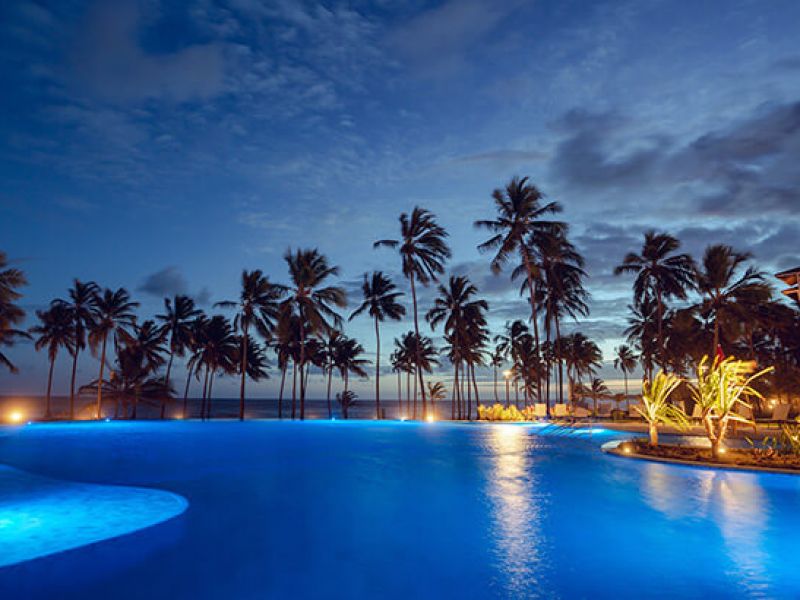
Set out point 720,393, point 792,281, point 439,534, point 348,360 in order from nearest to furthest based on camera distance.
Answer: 1. point 439,534
2. point 792,281
3. point 720,393
4. point 348,360

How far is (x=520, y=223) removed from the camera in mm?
30562

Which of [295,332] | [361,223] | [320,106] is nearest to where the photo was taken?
[320,106]

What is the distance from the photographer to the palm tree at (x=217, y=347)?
40.5 metres

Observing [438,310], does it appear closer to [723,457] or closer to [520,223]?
[520,223]

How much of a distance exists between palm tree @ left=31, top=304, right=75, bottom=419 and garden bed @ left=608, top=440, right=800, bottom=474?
35433 millimetres

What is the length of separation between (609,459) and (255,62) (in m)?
14.4

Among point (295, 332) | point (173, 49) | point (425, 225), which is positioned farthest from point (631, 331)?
point (173, 49)

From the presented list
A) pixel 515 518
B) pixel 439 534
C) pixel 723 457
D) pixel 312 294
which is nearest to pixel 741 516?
pixel 515 518

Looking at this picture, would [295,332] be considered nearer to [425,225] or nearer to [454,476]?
[425,225]

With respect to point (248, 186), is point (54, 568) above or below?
below

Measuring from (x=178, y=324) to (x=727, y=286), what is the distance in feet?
126

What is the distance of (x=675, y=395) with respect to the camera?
28922 mm

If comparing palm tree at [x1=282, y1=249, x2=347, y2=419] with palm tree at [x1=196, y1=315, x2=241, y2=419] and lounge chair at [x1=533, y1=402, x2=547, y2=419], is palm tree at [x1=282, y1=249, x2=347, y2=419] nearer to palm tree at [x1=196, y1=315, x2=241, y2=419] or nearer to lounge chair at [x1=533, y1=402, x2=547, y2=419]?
palm tree at [x1=196, y1=315, x2=241, y2=419]

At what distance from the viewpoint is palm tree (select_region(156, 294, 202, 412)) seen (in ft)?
129
